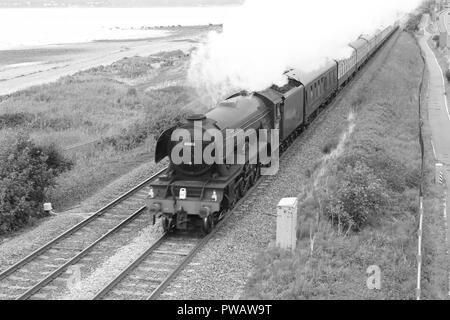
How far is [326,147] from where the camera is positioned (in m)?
21.6

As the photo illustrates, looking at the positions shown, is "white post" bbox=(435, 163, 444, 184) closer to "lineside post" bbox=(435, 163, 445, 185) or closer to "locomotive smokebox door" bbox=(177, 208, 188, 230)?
"lineside post" bbox=(435, 163, 445, 185)

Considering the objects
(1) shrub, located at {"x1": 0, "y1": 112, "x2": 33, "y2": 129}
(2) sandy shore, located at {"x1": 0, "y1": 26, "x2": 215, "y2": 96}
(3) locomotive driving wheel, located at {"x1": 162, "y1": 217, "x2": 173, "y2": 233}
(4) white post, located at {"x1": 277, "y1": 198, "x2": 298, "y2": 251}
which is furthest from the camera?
(2) sandy shore, located at {"x1": 0, "y1": 26, "x2": 215, "y2": 96}

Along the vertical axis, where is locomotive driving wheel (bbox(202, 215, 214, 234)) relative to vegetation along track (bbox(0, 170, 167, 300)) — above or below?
above

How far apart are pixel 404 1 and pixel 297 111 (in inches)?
1424

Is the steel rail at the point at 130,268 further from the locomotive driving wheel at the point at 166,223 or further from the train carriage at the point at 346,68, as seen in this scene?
the train carriage at the point at 346,68

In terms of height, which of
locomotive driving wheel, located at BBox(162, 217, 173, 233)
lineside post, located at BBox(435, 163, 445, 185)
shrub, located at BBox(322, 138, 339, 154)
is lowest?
lineside post, located at BBox(435, 163, 445, 185)

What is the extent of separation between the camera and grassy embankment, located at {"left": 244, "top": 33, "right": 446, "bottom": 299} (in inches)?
432

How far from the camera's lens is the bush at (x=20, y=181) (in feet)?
49.3

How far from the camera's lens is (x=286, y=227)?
41.1ft

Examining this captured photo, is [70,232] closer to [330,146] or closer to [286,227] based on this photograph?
[286,227]

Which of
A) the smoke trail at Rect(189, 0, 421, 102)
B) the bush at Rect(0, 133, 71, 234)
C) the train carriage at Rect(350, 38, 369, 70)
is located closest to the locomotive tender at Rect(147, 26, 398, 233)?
the smoke trail at Rect(189, 0, 421, 102)

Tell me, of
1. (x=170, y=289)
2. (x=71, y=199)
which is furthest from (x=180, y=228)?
(x=71, y=199)

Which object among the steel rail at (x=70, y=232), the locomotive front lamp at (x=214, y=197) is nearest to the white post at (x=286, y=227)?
the locomotive front lamp at (x=214, y=197)
